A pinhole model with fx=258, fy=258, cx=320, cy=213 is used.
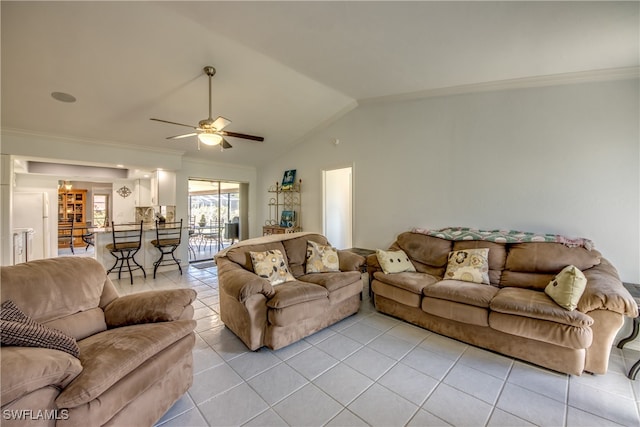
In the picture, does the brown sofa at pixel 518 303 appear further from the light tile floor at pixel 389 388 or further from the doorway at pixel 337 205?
the doorway at pixel 337 205

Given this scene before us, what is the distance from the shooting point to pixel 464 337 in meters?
2.55

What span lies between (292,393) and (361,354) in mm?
770

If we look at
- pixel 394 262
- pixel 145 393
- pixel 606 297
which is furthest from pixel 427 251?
pixel 145 393

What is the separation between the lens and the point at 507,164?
10.5ft

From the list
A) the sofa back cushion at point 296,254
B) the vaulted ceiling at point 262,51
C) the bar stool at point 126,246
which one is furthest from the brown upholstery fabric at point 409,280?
the bar stool at point 126,246

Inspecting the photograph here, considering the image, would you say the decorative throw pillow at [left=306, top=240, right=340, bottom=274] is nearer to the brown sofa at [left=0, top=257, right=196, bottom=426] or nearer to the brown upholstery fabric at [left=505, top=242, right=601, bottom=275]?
the brown sofa at [left=0, top=257, right=196, bottom=426]

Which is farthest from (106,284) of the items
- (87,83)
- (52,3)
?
(87,83)

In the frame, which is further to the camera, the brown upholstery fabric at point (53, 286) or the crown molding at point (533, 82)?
the crown molding at point (533, 82)

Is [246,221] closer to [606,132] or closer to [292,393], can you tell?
[292,393]

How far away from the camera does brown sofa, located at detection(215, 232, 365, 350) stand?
2346 millimetres

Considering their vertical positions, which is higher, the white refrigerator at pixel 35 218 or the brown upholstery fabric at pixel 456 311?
the white refrigerator at pixel 35 218

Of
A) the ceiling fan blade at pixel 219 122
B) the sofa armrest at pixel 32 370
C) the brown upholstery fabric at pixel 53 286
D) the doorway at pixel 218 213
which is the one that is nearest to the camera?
the sofa armrest at pixel 32 370

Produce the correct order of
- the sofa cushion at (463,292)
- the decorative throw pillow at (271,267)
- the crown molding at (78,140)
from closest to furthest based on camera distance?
1. the sofa cushion at (463,292)
2. the decorative throw pillow at (271,267)
3. the crown molding at (78,140)

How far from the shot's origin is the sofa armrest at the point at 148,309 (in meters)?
1.80
